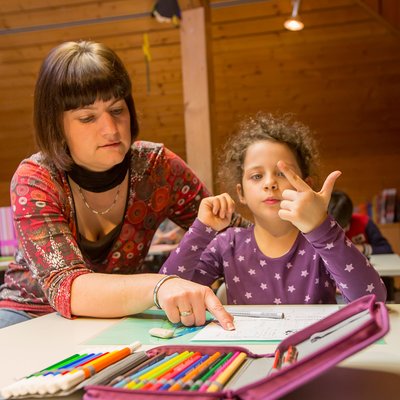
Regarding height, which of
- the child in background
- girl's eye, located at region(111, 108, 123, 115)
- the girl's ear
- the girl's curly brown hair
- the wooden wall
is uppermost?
the wooden wall

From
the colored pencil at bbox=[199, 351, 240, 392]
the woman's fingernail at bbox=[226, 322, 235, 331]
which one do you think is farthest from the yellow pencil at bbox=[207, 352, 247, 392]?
the woman's fingernail at bbox=[226, 322, 235, 331]

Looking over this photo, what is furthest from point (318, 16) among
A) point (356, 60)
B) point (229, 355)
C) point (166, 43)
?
point (229, 355)

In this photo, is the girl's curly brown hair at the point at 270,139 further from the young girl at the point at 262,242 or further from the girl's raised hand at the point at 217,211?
the girl's raised hand at the point at 217,211

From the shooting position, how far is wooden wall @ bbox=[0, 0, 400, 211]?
16.7 feet

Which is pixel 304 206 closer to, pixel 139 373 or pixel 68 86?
pixel 139 373

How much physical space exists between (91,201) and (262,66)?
4.20 m

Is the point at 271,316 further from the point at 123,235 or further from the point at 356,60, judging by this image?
the point at 356,60

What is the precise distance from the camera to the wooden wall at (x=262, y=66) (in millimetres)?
5082

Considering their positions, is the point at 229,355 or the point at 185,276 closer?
the point at 229,355

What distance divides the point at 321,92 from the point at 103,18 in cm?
232

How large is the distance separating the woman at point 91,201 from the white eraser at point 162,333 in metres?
0.05

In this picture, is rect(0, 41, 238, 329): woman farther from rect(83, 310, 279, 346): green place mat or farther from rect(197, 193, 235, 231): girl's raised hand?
rect(197, 193, 235, 231): girl's raised hand

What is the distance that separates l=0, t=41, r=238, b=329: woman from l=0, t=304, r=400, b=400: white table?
7cm

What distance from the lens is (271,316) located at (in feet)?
3.56
